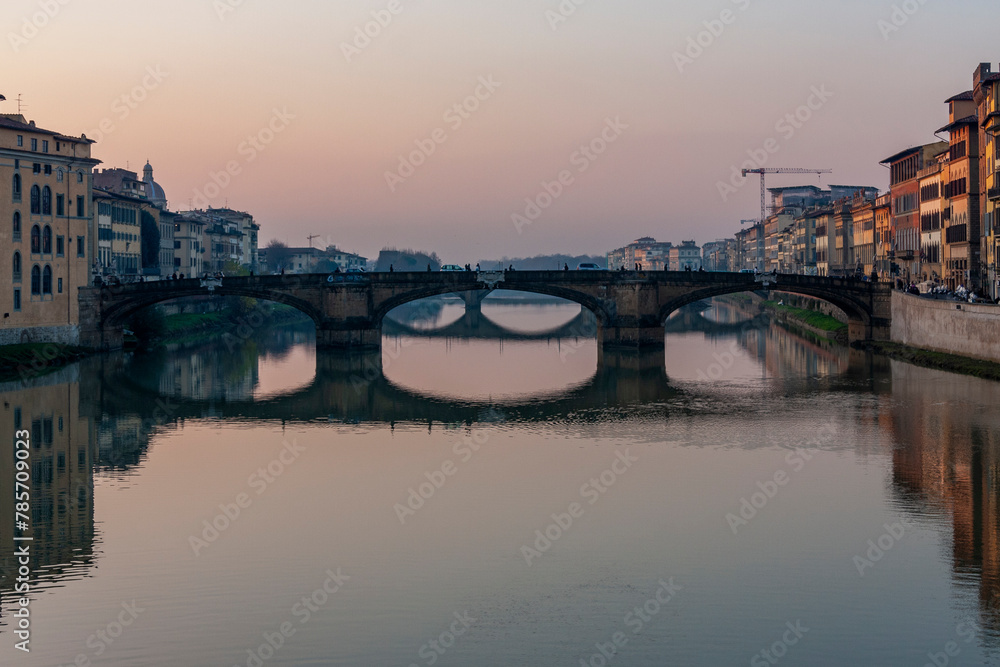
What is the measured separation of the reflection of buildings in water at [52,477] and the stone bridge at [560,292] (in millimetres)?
22881

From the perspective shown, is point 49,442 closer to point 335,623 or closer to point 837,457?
point 335,623

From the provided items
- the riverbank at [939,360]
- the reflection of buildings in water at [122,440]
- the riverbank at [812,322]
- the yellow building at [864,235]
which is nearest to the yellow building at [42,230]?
the reflection of buildings in water at [122,440]

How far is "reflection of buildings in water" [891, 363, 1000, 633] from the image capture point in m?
26.1

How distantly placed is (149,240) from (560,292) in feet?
177

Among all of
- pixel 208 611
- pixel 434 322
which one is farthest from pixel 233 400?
pixel 434 322

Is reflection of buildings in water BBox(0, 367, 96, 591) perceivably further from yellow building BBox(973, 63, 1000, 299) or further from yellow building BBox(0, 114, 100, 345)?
yellow building BBox(973, 63, 1000, 299)

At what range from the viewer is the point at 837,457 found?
39.0m

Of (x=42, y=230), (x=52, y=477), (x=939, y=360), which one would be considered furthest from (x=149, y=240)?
(x=52, y=477)

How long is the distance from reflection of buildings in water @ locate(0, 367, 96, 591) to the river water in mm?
128

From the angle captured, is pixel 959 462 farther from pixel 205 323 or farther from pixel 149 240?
pixel 149 240

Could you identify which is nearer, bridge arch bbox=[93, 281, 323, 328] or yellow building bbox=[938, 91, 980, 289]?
yellow building bbox=[938, 91, 980, 289]

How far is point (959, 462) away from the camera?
37.2 m

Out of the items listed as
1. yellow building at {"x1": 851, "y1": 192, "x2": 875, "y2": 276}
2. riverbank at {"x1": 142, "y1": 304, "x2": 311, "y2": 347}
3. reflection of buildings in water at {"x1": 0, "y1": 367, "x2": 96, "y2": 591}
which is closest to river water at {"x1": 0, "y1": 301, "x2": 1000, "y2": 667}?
reflection of buildings in water at {"x1": 0, "y1": 367, "x2": 96, "y2": 591}

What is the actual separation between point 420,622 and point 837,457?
21.0m
